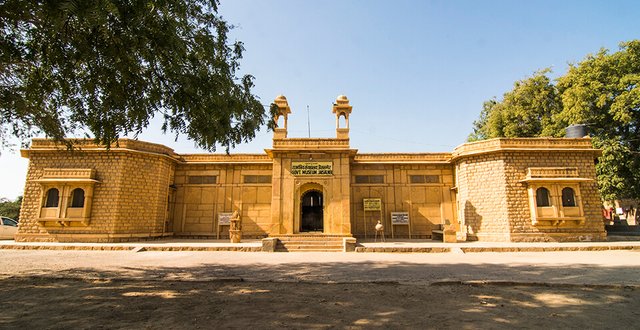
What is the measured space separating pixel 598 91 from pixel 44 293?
25268 millimetres

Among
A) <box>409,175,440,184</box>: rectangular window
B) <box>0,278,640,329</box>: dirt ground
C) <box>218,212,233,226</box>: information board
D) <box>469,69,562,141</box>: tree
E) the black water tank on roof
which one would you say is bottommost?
<box>0,278,640,329</box>: dirt ground

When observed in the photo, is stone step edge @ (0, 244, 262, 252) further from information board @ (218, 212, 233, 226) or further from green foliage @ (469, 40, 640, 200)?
green foliage @ (469, 40, 640, 200)

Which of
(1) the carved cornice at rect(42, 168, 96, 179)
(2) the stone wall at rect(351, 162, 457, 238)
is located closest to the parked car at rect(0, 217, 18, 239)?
(1) the carved cornice at rect(42, 168, 96, 179)

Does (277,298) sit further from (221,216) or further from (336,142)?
(221,216)

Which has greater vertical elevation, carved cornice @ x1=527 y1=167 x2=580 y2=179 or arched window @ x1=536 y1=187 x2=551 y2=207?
carved cornice @ x1=527 y1=167 x2=580 y2=179

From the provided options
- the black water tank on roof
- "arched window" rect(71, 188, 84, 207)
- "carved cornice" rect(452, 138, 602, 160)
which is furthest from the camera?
the black water tank on roof

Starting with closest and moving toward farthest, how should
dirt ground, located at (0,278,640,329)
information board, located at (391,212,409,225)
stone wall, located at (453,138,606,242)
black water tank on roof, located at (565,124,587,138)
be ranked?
dirt ground, located at (0,278,640,329)
stone wall, located at (453,138,606,242)
information board, located at (391,212,409,225)
black water tank on roof, located at (565,124,587,138)

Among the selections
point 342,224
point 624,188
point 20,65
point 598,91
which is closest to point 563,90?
point 598,91

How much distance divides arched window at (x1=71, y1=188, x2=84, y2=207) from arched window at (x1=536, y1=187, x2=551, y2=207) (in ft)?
69.9

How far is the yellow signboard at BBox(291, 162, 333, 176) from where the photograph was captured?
49.2 feet

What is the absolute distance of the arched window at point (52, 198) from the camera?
1530cm

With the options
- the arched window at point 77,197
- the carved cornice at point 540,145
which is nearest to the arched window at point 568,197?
the carved cornice at point 540,145

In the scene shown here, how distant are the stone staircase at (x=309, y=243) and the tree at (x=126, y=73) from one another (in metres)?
7.01

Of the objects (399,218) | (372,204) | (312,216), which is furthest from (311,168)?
(399,218)
